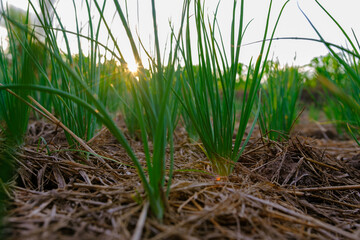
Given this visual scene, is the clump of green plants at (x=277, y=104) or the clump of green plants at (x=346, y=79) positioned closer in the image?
the clump of green plants at (x=346, y=79)

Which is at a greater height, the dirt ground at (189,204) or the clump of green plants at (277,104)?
the clump of green plants at (277,104)

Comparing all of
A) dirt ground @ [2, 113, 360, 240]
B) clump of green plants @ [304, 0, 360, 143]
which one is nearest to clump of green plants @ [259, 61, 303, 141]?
clump of green plants @ [304, 0, 360, 143]

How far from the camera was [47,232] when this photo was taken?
1.41ft

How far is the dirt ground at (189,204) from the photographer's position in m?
0.48

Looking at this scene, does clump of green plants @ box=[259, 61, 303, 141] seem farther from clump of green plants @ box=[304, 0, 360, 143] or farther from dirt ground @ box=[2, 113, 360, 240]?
dirt ground @ box=[2, 113, 360, 240]

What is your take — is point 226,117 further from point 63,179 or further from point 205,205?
point 63,179

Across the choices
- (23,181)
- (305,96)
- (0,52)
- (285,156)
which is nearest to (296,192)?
(285,156)

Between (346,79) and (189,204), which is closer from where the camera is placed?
(189,204)

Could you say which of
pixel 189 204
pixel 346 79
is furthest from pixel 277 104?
pixel 189 204

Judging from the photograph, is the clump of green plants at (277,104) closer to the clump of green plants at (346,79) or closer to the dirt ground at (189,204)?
the clump of green plants at (346,79)

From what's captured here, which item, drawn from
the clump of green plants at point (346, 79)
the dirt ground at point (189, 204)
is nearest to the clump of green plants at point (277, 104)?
the clump of green plants at point (346, 79)

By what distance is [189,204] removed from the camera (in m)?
0.61

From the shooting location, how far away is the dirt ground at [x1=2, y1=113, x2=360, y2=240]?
48 centimetres

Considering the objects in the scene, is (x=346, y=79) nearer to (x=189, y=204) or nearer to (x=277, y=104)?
(x=277, y=104)
